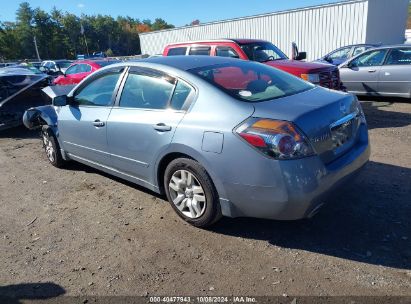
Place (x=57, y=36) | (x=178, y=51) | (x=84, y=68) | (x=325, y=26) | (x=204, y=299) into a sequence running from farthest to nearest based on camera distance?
(x=57, y=36)
(x=325, y=26)
(x=84, y=68)
(x=178, y=51)
(x=204, y=299)

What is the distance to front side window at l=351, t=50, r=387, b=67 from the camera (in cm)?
933

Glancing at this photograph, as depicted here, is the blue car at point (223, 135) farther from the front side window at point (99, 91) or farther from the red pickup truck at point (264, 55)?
the red pickup truck at point (264, 55)

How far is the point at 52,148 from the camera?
18.8 feet

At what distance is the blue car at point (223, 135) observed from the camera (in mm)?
2932

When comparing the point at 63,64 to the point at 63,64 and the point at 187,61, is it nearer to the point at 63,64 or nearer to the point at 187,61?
the point at 63,64

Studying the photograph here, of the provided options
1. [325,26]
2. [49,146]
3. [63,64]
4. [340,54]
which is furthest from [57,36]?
[49,146]

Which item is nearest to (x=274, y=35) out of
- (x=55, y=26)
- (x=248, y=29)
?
(x=248, y=29)

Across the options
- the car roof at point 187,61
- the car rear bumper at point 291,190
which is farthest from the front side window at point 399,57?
the car rear bumper at point 291,190

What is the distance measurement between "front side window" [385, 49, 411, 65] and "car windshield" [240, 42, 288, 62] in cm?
277

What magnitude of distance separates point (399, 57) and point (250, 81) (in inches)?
273

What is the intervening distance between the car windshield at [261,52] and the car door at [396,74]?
2667 millimetres

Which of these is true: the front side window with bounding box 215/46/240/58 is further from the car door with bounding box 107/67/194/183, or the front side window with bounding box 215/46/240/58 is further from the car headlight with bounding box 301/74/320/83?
the car door with bounding box 107/67/194/183

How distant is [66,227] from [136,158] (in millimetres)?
1043

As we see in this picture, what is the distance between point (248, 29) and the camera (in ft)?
82.7
